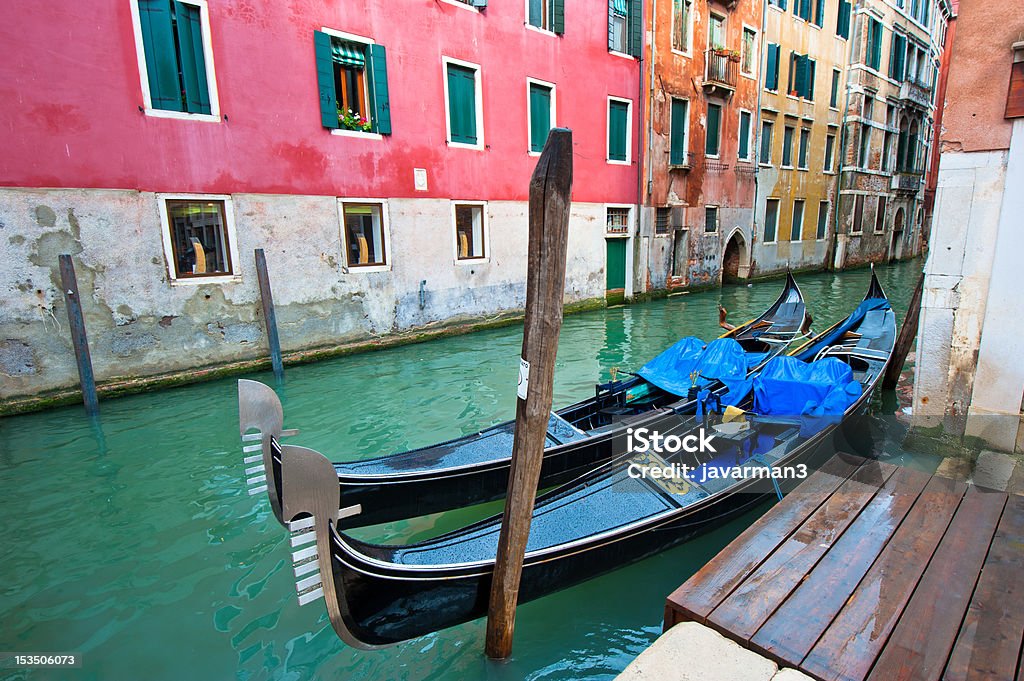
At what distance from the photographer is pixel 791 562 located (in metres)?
2.18

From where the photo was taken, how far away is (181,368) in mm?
6672

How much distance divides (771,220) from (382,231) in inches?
491

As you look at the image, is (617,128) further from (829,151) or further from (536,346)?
(536,346)

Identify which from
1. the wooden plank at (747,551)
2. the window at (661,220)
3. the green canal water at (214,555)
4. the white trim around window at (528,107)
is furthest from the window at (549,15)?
the wooden plank at (747,551)

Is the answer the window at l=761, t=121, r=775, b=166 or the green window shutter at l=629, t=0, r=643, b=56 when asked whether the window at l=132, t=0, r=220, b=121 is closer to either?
the green window shutter at l=629, t=0, r=643, b=56

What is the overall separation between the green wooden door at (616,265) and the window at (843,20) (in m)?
11.1

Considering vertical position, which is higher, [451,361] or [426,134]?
[426,134]

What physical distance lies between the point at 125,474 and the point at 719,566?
460cm

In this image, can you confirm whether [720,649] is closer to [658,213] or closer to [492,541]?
[492,541]

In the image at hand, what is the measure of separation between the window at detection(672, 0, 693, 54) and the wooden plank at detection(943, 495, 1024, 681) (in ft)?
40.6

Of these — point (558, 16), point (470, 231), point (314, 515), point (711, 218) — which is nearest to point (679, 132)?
point (711, 218)

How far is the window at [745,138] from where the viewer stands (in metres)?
14.2

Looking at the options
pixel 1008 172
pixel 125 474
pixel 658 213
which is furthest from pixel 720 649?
pixel 658 213

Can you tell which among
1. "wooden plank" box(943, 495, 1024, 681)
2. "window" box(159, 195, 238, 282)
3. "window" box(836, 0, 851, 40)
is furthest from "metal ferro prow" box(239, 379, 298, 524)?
"window" box(836, 0, 851, 40)
